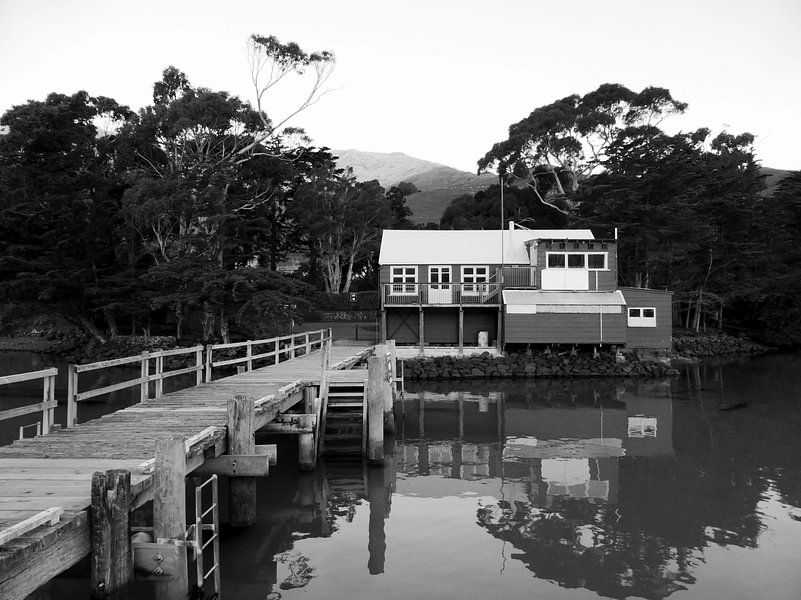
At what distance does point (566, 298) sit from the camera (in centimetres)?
3128

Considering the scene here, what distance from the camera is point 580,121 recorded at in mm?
52438

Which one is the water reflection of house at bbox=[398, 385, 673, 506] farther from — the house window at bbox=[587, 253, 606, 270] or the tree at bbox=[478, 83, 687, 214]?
the tree at bbox=[478, 83, 687, 214]

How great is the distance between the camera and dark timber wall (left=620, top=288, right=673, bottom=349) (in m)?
32.7

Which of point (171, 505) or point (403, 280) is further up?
point (403, 280)

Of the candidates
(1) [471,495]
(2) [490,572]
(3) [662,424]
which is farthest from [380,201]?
(2) [490,572]

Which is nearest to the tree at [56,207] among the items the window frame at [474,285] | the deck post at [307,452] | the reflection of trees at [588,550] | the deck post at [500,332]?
the window frame at [474,285]

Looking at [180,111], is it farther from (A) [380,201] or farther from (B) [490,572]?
(B) [490,572]

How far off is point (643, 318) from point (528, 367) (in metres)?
7.66

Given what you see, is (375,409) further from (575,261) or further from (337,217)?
(337,217)

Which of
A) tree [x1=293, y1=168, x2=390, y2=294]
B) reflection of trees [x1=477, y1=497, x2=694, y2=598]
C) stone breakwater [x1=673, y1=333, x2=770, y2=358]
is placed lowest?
reflection of trees [x1=477, y1=497, x2=694, y2=598]

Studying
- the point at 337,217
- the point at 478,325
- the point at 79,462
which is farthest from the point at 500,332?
the point at 79,462

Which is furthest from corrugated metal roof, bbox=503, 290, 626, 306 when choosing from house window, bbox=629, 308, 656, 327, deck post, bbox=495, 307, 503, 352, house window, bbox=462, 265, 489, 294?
house window, bbox=462, 265, 489, 294

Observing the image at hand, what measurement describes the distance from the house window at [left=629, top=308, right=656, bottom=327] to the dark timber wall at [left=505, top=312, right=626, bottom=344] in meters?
2.01

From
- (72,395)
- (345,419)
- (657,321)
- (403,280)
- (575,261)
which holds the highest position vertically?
(575,261)
